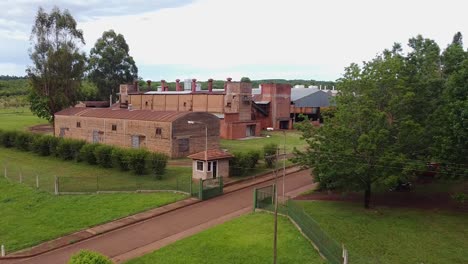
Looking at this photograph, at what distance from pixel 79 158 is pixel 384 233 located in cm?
3002

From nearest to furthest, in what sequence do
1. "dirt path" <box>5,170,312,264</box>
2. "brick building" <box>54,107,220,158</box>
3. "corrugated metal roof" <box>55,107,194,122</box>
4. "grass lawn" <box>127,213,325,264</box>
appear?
"grass lawn" <box>127,213,325,264</box> → "dirt path" <box>5,170,312,264</box> → "brick building" <box>54,107,220,158</box> → "corrugated metal roof" <box>55,107,194,122</box>

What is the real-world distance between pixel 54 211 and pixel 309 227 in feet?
52.4

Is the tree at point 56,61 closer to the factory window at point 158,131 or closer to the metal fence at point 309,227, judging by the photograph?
the factory window at point 158,131

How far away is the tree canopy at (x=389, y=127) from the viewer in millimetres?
23531

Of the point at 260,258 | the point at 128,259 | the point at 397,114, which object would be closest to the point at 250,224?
the point at 260,258

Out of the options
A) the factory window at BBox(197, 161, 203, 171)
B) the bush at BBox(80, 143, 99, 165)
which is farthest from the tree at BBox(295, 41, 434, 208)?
the bush at BBox(80, 143, 99, 165)

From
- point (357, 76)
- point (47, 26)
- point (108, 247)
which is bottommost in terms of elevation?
point (108, 247)

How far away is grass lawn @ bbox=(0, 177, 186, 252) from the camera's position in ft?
72.7

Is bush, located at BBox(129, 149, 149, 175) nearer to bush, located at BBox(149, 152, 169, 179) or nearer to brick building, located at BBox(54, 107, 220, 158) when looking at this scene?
bush, located at BBox(149, 152, 169, 179)

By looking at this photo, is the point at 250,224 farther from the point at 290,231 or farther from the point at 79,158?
the point at 79,158

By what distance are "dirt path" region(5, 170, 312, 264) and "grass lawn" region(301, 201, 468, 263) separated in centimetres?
506

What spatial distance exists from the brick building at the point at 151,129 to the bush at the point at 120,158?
17.9 feet

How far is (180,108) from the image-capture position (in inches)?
2554

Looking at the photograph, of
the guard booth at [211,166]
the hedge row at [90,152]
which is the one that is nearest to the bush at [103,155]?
the hedge row at [90,152]
